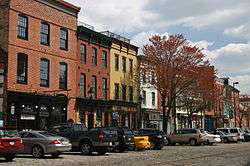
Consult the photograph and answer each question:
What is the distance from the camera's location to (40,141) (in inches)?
1045

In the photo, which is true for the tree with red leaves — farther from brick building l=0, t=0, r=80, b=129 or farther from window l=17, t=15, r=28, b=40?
window l=17, t=15, r=28, b=40

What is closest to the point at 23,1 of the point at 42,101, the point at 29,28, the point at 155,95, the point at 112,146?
the point at 29,28

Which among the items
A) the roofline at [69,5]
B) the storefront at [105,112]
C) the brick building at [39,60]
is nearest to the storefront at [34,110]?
the brick building at [39,60]

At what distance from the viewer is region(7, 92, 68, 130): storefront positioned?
37.9m

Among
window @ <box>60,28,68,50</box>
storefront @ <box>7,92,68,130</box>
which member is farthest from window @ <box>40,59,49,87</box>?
window @ <box>60,28,68,50</box>

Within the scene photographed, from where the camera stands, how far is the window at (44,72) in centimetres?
4200

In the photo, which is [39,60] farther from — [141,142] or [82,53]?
[141,142]

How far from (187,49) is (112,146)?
26.4 metres

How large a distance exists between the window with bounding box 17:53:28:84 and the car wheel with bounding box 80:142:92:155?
11219 mm

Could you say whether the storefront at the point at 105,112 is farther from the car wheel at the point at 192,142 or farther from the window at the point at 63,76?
the car wheel at the point at 192,142

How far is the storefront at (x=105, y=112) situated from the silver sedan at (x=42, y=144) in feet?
65.0

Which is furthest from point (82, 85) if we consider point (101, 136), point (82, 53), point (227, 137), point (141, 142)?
point (101, 136)

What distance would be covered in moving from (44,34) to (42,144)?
17.8 metres

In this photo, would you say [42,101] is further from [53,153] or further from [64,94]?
[53,153]
